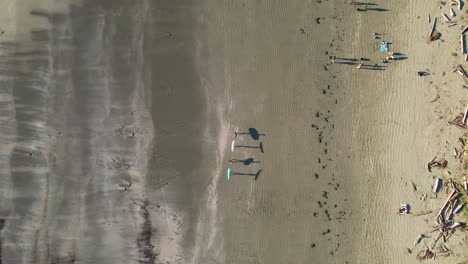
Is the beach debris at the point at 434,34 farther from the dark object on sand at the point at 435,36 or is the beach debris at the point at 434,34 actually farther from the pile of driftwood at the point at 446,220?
the pile of driftwood at the point at 446,220

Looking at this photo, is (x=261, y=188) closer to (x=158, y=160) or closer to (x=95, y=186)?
(x=158, y=160)

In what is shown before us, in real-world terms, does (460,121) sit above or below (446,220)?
above

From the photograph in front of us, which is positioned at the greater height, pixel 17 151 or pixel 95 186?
pixel 17 151

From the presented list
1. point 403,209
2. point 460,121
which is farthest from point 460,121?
point 403,209

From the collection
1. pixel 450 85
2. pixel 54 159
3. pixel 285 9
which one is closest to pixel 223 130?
pixel 285 9

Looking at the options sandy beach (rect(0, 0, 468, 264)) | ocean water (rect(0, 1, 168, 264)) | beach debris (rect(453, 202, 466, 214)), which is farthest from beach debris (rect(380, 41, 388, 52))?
ocean water (rect(0, 1, 168, 264))

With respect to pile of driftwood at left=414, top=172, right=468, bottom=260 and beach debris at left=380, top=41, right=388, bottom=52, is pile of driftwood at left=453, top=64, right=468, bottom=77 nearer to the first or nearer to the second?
beach debris at left=380, top=41, right=388, bottom=52

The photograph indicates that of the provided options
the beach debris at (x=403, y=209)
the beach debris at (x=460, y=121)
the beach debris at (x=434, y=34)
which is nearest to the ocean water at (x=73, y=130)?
the beach debris at (x=403, y=209)

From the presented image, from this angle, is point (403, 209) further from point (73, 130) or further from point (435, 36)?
point (73, 130)

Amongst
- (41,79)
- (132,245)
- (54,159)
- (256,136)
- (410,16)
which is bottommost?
(132,245)
